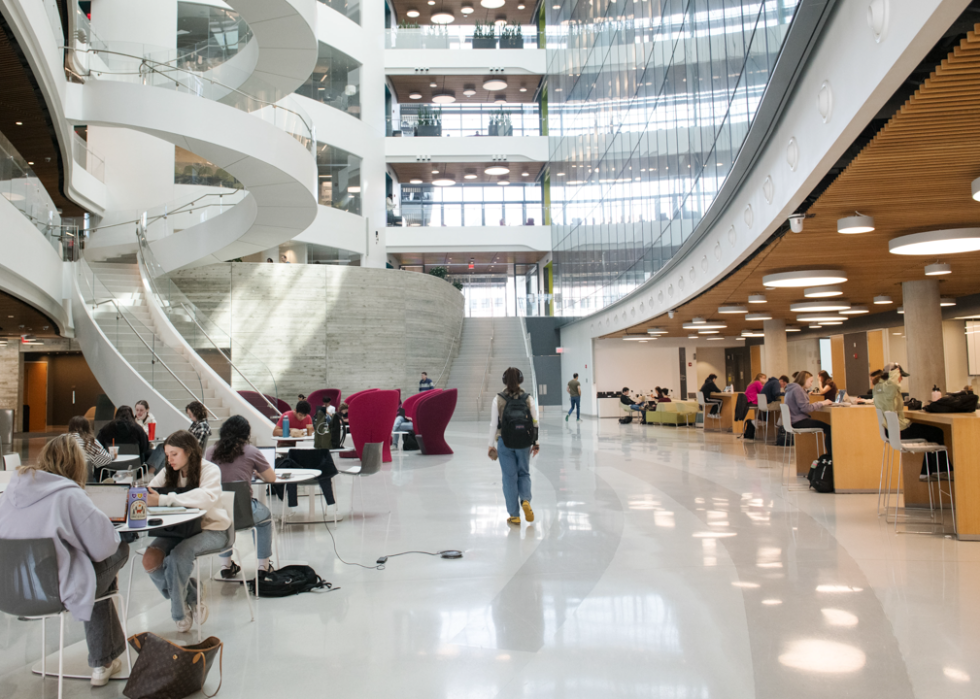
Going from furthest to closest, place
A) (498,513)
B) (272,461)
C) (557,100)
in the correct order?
(557,100), (498,513), (272,461)

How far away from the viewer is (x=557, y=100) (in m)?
28.3

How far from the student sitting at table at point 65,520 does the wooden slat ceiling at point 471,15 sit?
3194 cm

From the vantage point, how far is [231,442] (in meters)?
5.52

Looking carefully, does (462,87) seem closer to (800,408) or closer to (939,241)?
(800,408)

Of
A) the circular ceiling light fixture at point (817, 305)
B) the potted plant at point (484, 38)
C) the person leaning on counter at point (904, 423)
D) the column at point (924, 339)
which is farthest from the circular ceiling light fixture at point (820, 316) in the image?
the potted plant at point (484, 38)

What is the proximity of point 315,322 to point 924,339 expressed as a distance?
600 inches

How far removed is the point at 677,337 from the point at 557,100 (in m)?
10.7

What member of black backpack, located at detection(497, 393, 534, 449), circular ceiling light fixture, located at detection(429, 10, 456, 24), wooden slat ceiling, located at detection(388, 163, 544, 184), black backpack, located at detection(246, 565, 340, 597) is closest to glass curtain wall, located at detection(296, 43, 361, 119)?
wooden slat ceiling, located at detection(388, 163, 544, 184)

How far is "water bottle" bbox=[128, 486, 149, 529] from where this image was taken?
3941 millimetres

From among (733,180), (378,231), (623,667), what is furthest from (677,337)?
(623,667)

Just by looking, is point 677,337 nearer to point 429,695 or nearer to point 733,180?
point 733,180

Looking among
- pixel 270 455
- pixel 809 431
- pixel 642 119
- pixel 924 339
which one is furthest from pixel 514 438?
pixel 642 119

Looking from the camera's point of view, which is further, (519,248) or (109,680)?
(519,248)

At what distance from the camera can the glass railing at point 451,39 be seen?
98.5ft
